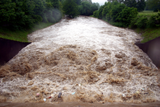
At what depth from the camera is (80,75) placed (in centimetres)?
838

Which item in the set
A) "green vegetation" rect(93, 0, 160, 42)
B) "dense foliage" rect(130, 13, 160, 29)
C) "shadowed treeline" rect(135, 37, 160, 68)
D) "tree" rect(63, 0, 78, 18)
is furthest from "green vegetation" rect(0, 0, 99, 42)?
"dense foliage" rect(130, 13, 160, 29)

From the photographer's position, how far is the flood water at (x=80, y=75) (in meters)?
6.27

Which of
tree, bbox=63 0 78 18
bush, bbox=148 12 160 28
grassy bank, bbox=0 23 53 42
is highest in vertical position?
tree, bbox=63 0 78 18

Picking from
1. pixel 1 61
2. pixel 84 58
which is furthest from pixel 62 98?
pixel 1 61

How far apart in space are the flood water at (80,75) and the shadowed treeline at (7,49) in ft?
1.54

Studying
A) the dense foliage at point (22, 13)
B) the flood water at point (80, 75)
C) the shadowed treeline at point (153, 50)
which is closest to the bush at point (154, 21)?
the shadowed treeline at point (153, 50)

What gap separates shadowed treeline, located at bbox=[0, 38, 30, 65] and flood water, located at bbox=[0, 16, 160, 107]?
470mm

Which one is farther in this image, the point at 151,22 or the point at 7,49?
the point at 151,22

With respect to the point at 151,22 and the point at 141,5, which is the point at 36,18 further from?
the point at 141,5

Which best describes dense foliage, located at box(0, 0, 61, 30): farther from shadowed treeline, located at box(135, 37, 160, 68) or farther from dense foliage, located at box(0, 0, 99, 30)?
shadowed treeline, located at box(135, 37, 160, 68)

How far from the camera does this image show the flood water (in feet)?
20.6

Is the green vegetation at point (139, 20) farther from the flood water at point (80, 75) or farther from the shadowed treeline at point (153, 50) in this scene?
the flood water at point (80, 75)

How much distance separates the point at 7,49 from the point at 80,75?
737 centimetres

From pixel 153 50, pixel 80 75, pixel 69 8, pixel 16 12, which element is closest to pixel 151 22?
pixel 153 50
